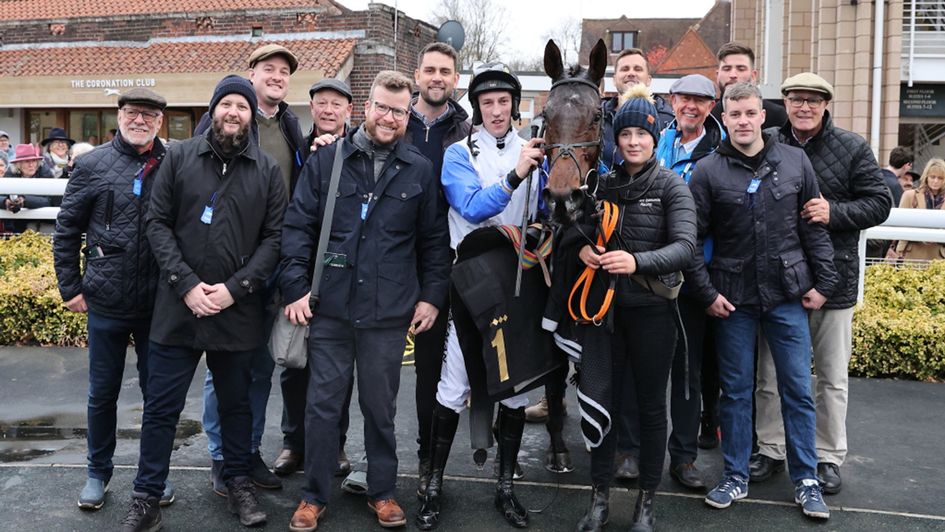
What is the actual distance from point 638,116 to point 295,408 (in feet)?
8.37

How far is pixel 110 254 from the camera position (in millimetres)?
4172

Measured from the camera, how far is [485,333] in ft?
13.1

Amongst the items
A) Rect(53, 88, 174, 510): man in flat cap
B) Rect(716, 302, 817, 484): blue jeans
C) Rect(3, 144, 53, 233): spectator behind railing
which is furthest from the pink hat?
Rect(716, 302, 817, 484): blue jeans

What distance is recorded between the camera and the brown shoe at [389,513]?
13.5 feet

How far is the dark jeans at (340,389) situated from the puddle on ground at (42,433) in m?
1.59

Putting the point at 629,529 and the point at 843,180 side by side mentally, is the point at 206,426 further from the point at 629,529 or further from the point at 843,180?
the point at 843,180

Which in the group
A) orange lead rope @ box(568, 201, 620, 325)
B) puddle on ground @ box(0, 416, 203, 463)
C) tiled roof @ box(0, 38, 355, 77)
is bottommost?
puddle on ground @ box(0, 416, 203, 463)

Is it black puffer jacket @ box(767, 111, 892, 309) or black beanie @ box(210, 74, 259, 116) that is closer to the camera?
black beanie @ box(210, 74, 259, 116)

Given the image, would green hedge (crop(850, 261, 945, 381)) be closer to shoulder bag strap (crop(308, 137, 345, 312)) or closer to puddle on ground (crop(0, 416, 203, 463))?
shoulder bag strap (crop(308, 137, 345, 312))

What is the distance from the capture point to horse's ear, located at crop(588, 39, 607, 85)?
12.7 ft

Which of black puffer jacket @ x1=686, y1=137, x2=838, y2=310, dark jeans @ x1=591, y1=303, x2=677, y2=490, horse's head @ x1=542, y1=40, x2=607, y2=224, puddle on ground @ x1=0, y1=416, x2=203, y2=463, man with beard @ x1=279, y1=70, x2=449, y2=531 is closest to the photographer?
horse's head @ x1=542, y1=40, x2=607, y2=224

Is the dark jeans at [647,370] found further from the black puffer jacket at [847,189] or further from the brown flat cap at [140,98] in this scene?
the brown flat cap at [140,98]

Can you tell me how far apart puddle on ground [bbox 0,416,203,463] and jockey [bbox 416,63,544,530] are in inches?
78.1

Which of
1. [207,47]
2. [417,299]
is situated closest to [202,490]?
[417,299]
